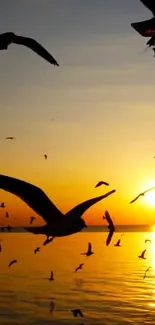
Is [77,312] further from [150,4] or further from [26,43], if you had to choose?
[150,4]

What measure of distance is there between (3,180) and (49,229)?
152 cm

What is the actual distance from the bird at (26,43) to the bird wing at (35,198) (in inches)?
66.1

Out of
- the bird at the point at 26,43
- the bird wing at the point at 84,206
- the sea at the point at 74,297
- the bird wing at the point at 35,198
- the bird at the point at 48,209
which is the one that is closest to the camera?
the bird at the point at 26,43

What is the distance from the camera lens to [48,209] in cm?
812

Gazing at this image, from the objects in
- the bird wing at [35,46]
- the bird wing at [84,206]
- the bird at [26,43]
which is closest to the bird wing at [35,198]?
the bird wing at [84,206]

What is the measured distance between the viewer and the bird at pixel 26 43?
22.7 feet

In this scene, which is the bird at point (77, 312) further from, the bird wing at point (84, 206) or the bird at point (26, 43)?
the bird at point (26, 43)

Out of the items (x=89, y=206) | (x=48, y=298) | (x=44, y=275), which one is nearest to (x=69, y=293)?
(x=48, y=298)

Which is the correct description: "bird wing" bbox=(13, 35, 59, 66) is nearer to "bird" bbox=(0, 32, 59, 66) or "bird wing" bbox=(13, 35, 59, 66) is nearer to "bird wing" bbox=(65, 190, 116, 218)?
"bird" bbox=(0, 32, 59, 66)

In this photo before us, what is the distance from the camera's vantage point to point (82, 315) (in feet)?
156

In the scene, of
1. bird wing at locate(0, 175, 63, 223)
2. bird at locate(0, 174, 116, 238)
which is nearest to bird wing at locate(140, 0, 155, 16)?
bird at locate(0, 174, 116, 238)

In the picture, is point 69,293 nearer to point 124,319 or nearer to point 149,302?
point 149,302

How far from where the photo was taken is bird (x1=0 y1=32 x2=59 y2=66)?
22.7ft

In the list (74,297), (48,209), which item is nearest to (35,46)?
(48,209)
